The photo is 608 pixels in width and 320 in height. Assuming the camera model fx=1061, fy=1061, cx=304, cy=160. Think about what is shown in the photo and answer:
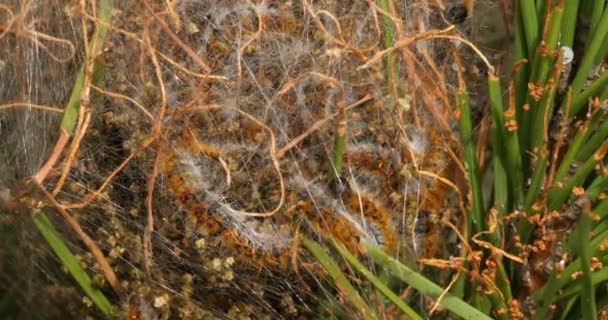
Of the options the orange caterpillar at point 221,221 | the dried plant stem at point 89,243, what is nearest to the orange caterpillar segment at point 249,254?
the orange caterpillar at point 221,221

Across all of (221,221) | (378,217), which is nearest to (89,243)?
(221,221)

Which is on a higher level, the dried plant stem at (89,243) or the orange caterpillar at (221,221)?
the orange caterpillar at (221,221)

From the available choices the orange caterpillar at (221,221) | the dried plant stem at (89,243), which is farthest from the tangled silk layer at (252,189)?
the dried plant stem at (89,243)

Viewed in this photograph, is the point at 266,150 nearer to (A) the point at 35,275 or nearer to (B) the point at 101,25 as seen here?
(B) the point at 101,25

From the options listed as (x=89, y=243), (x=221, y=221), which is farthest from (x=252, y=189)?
(x=89, y=243)

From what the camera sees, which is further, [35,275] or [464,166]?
[35,275]

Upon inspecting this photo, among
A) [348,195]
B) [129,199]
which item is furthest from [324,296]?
[129,199]

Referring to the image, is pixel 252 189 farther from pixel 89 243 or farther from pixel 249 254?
pixel 89 243

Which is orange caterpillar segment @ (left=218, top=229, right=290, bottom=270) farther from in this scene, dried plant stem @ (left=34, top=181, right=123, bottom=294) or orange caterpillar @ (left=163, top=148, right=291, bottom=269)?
dried plant stem @ (left=34, top=181, right=123, bottom=294)

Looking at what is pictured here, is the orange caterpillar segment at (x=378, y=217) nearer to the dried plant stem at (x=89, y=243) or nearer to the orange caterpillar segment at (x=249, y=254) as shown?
the orange caterpillar segment at (x=249, y=254)

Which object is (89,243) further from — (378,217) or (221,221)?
(378,217)

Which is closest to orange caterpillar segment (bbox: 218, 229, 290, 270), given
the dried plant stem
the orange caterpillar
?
the orange caterpillar
